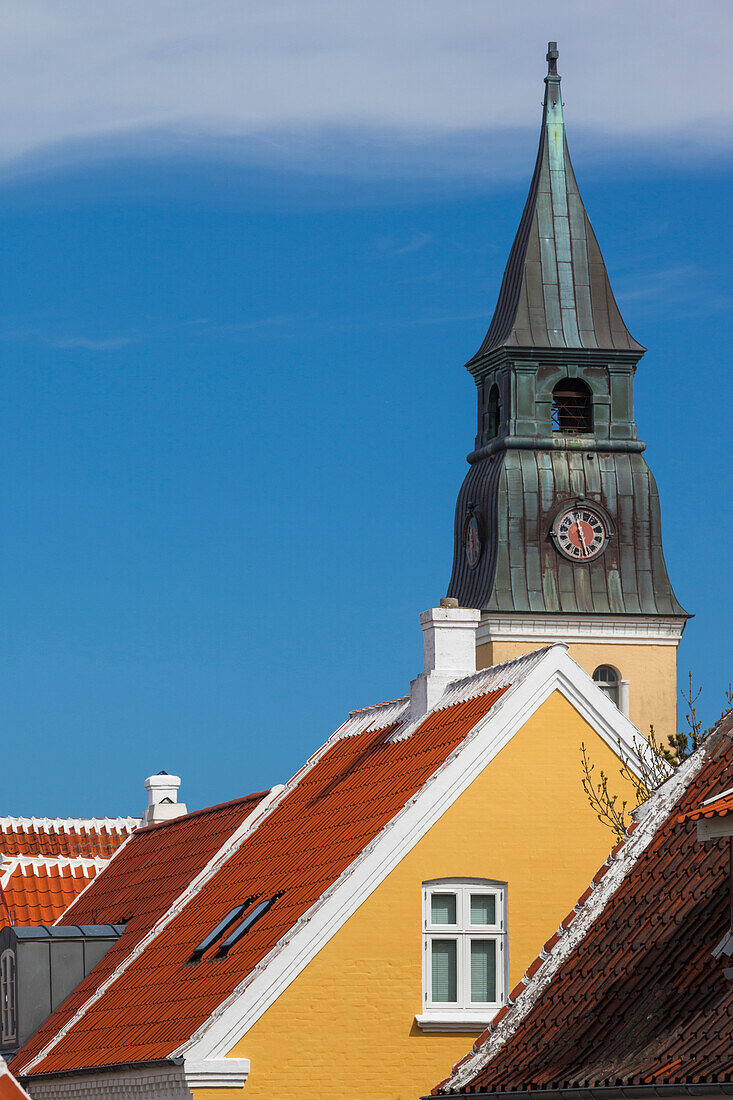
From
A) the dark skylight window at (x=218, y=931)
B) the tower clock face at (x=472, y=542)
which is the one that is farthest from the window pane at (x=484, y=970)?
the tower clock face at (x=472, y=542)

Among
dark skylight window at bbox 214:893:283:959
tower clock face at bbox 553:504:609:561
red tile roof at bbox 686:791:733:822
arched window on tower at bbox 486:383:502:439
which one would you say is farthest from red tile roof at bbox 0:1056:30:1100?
arched window on tower at bbox 486:383:502:439

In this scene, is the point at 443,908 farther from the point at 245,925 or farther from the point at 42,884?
the point at 42,884

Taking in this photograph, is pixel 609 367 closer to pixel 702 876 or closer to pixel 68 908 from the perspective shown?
pixel 68 908

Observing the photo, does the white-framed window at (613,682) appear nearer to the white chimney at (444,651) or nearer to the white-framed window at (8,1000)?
the white-framed window at (8,1000)

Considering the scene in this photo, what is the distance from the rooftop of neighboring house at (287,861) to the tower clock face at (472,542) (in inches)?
2279

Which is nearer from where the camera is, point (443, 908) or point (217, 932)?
point (443, 908)

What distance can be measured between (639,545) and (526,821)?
215 ft

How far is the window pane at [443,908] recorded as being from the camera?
1024 inches

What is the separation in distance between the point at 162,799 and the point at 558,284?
54872 millimetres

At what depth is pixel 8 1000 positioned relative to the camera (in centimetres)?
3294

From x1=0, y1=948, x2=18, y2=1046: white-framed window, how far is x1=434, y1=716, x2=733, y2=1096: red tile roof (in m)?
13.8

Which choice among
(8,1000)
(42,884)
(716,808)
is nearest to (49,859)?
(42,884)

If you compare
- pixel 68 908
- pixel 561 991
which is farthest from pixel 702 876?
pixel 68 908

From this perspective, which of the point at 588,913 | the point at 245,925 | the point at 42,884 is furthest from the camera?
the point at 42,884
